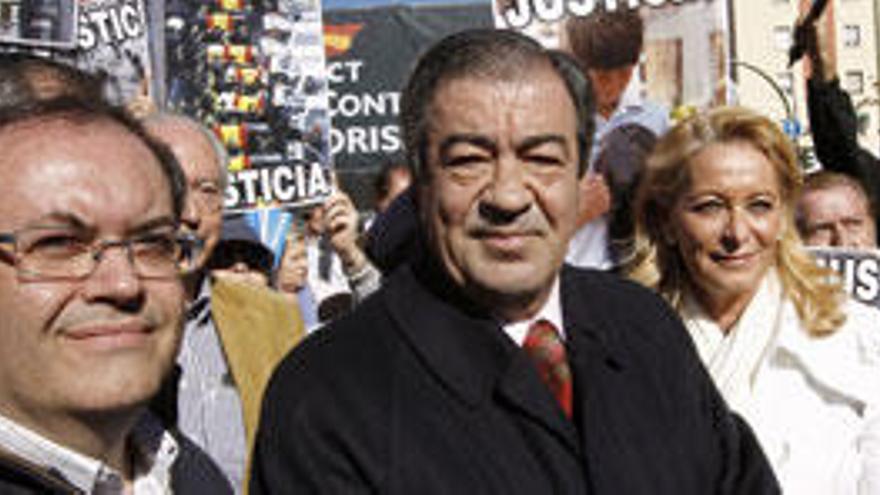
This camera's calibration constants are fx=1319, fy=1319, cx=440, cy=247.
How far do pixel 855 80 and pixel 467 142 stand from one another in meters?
62.5

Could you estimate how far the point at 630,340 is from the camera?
7.95 ft

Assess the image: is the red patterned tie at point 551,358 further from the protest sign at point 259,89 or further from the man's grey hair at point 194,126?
the protest sign at point 259,89

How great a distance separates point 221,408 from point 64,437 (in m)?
1.15

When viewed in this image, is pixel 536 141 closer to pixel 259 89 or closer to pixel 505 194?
pixel 505 194

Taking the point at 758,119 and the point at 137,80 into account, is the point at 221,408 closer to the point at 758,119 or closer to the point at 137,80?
the point at 758,119

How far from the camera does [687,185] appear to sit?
313cm

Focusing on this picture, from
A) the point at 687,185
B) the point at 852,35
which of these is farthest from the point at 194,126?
the point at 852,35

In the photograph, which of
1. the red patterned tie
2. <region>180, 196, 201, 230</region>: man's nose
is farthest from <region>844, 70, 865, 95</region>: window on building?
the red patterned tie

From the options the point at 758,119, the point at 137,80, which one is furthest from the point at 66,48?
the point at 758,119

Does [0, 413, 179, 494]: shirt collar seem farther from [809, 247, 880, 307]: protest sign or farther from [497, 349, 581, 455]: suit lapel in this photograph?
[809, 247, 880, 307]: protest sign

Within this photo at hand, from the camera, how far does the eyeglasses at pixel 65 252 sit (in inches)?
71.5

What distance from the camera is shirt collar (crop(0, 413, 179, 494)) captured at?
72.2 inches

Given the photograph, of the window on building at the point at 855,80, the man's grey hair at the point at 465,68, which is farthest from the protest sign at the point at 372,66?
the window on building at the point at 855,80

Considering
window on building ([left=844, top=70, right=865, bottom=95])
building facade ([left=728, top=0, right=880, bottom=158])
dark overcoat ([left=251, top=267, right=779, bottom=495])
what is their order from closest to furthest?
1. dark overcoat ([left=251, top=267, right=779, bottom=495])
2. building facade ([left=728, top=0, right=880, bottom=158])
3. window on building ([left=844, top=70, right=865, bottom=95])
